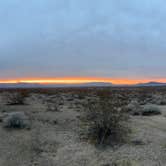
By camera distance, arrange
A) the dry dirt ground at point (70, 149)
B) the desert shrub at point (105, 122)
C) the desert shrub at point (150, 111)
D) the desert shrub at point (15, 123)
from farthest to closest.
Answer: the desert shrub at point (150, 111), the desert shrub at point (15, 123), the desert shrub at point (105, 122), the dry dirt ground at point (70, 149)

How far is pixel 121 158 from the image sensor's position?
6309 millimetres

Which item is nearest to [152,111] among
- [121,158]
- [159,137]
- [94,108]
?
[159,137]

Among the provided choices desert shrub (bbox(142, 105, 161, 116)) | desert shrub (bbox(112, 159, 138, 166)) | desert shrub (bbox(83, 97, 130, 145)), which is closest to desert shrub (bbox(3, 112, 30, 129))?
desert shrub (bbox(83, 97, 130, 145))

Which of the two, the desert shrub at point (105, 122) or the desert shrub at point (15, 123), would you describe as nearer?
the desert shrub at point (105, 122)

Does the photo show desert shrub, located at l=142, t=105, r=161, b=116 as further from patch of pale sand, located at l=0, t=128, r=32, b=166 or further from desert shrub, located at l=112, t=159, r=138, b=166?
desert shrub, located at l=112, t=159, r=138, b=166

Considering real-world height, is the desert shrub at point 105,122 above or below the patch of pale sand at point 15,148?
above

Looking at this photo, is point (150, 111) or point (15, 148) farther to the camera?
point (150, 111)

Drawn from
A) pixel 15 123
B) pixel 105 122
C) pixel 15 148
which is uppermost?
pixel 105 122

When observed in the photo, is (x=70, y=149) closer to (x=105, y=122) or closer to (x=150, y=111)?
(x=105, y=122)

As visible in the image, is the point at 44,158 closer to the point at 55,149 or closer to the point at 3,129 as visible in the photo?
the point at 55,149

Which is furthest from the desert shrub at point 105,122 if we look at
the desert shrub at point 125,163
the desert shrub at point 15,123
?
the desert shrub at point 15,123

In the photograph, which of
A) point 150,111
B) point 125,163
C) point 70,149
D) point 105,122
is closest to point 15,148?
point 70,149

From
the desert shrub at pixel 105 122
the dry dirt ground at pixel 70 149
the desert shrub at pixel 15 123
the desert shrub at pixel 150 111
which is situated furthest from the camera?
the desert shrub at pixel 150 111

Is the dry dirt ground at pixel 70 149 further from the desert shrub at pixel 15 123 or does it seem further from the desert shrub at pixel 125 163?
the desert shrub at pixel 15 123
